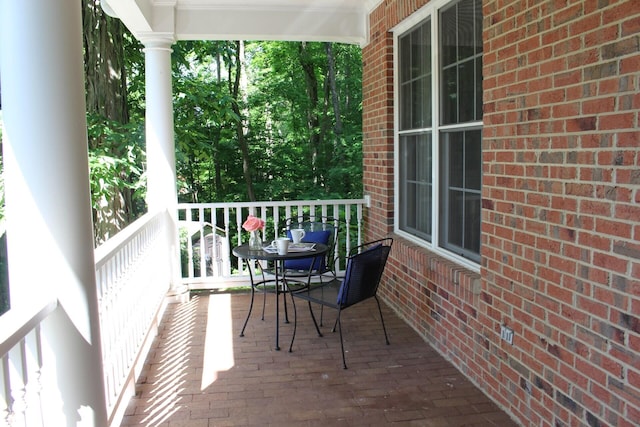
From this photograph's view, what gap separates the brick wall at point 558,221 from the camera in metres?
2.12

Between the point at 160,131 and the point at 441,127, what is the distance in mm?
2820

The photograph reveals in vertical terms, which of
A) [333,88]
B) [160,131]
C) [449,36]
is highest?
[333,88]

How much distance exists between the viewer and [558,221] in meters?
2.54

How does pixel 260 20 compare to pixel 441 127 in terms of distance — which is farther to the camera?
pixel 260 20

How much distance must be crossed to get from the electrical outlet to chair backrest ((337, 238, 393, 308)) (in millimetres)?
1087

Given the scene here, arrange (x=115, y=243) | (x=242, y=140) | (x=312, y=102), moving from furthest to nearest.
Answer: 1. (x=312, y=102)
2. (x=242, y=140)
3. (x=115, y=243)

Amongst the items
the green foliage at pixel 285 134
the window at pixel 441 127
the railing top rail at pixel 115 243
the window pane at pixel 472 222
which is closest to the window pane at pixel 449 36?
the window at pixel 441 127

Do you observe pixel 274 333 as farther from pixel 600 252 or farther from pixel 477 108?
pixel 600 252

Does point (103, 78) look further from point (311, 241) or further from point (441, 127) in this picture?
point (441, 127)

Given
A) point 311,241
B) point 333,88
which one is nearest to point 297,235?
point 311,241

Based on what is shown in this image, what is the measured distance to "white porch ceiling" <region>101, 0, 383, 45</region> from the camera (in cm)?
536

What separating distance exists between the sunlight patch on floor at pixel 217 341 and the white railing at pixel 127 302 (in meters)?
0.45

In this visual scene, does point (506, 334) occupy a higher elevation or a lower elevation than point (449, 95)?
lower

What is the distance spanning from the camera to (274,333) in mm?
4621
